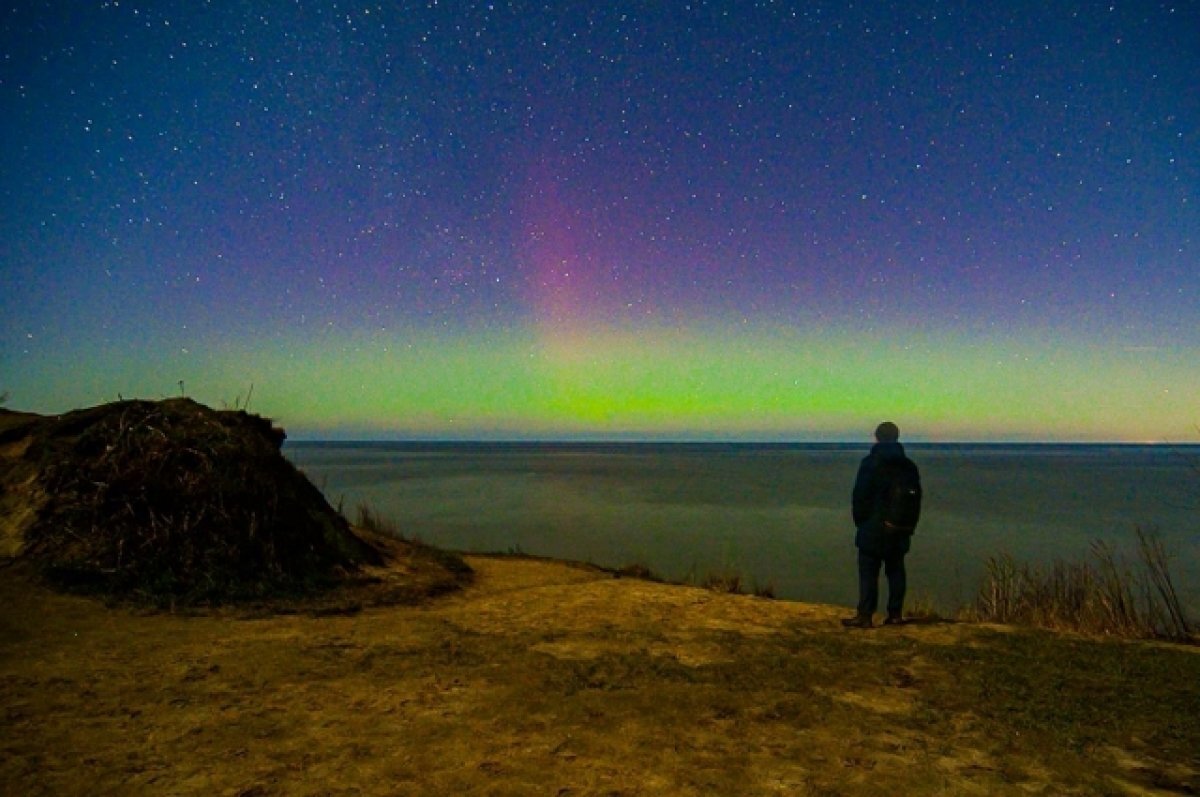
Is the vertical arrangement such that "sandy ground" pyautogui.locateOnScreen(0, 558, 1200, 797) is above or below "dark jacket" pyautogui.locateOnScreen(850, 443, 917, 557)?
below

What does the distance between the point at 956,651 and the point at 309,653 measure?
630 cm

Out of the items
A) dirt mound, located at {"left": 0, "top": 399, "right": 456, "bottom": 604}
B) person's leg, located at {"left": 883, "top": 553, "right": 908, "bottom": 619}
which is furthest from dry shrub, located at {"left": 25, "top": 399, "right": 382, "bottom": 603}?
person's leg, located at {"left": 883, "top": 553, "right": 908, "bottom": 619}

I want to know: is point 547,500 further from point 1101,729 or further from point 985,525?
point 1101,729

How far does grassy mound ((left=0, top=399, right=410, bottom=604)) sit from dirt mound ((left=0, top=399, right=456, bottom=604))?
0.02m

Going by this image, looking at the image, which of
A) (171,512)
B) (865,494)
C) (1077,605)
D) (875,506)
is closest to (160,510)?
(171,512)

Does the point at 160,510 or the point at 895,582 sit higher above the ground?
the point at 160,510

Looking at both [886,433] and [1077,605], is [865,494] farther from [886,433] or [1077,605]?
[1077,605]

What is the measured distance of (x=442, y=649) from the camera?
6.57m

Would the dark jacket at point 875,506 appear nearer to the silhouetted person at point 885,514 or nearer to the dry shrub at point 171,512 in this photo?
the silhouetted person at point 885,514

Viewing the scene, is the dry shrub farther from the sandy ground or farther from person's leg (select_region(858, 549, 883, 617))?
person's leg (select_region(858, 549, 883, 617))

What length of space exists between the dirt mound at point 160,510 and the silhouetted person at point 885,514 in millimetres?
7270

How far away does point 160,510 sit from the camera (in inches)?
364

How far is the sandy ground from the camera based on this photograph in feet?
12.6

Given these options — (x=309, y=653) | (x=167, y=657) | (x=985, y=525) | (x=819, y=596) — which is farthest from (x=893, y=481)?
(x=985, y=525)
